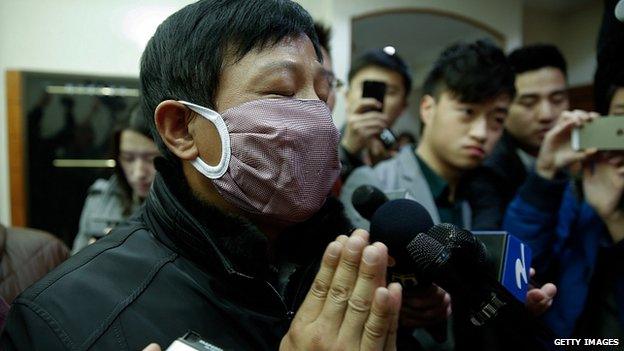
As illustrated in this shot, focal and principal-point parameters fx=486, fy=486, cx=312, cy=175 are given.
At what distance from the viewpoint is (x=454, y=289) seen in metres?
0.75

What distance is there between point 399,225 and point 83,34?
6.45 feet

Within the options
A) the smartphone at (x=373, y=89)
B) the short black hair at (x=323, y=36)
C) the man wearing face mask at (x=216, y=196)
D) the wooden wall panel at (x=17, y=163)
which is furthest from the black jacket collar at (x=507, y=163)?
the wooden wall panel at (x=17, y=163)

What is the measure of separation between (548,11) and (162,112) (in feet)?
16.4

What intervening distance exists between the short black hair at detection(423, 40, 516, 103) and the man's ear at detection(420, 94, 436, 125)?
19mm

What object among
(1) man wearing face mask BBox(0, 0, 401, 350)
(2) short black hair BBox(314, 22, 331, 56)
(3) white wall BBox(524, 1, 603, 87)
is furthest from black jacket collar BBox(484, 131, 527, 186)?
(3) white wall BBox(524, 1, 603, 87)

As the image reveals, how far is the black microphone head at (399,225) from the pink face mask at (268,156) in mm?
135

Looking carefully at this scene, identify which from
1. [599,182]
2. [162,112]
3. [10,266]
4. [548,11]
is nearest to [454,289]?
[162,112]

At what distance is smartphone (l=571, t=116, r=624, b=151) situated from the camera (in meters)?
1.22

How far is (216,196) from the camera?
2.98 feet

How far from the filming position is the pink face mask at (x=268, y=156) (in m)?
0.85

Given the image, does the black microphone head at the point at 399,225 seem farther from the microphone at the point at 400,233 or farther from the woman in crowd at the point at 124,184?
the woman in crowd at the point at 124,184

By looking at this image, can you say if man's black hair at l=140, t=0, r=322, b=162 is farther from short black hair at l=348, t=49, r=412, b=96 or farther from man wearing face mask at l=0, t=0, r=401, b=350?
short black hair at l=348, t=49, r=412, b=96

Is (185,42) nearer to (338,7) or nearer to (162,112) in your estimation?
(162,112)

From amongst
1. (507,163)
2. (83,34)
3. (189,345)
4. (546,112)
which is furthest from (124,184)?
Answer: (546,112)
